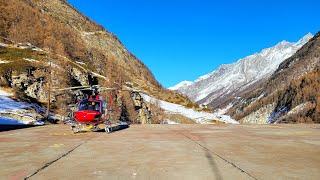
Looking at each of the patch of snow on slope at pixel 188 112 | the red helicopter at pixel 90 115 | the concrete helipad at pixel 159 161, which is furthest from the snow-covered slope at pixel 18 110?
the patch of snow on slope at pixel 188 112

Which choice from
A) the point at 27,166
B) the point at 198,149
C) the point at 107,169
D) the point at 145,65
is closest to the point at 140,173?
the point at 107,169

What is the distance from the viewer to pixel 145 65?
194875 mm

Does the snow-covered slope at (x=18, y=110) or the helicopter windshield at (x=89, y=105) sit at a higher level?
the snow-covered slope at (x=18, y=110)

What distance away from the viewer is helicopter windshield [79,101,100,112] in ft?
118

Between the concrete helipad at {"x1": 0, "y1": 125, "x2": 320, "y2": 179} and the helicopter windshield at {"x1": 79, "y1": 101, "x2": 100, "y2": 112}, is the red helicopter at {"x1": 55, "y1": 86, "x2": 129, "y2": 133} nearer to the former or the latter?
the helicopter windshield at {"x1": 79, "y1": 101, "x2": 100, "y2": 112}

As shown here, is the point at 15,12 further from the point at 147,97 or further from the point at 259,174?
the point at 259,174

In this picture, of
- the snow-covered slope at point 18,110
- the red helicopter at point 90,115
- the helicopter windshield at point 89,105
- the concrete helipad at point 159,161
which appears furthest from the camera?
the snow-covered slope at point 18,110

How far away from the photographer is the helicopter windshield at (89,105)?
3597 cm

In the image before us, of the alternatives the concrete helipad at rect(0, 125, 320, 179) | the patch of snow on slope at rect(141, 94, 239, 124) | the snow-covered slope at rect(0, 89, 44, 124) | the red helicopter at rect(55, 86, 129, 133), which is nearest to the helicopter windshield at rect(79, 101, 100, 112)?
the red helicopter at rect(55, 86, 129, 133)

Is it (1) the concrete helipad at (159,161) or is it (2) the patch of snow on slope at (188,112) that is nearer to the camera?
(1) the concrete helipad at (159,161)

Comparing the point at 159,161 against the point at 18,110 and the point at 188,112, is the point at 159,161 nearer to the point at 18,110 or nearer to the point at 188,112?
Result: the point at 18,110

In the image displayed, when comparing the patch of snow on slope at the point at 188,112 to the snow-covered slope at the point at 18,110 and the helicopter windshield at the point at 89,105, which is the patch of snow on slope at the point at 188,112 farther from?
the helicopter windshield at the point at 89,105

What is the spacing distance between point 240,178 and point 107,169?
4421 mm

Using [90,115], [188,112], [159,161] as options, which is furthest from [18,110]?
[188,112]
